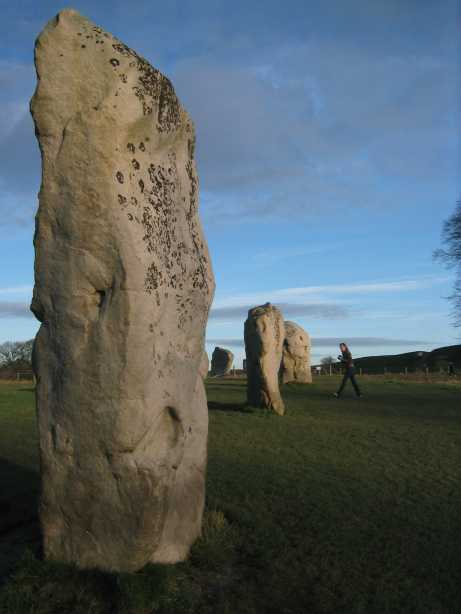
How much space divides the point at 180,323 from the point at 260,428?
6.88 metres

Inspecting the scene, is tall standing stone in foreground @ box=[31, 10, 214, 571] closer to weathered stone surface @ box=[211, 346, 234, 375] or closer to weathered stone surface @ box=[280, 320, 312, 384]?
weathered stone surface @ box=[280, 320, 312, 384]

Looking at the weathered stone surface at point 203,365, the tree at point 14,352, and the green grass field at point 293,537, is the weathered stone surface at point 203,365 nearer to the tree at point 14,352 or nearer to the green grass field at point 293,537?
the green grass field at point 293,537

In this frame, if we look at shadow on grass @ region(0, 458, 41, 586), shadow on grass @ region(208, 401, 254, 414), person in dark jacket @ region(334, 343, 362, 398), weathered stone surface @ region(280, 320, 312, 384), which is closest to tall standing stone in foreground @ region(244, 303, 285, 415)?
shadow on grass @ region(208, 401, 254, 414)

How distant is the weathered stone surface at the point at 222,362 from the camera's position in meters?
35.2

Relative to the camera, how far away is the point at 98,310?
4.55 metres

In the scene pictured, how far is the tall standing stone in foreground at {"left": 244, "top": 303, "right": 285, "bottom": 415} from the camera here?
13547mm

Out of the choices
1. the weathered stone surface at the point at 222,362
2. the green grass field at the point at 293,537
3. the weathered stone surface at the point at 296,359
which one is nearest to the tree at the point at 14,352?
the weathered stone surface at the point at 222,362

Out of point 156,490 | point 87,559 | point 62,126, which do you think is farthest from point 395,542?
point 62,126

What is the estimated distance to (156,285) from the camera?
471cm

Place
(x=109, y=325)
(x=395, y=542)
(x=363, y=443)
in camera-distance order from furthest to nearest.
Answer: (x=363, y=443) → (x=395, y=542) → (x=109, y=325)

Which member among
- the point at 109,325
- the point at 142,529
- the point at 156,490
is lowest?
the point at 142,529

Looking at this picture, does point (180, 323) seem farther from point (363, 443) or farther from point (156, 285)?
point (363, 443)

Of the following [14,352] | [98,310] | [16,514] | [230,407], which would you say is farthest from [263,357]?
[14,352]

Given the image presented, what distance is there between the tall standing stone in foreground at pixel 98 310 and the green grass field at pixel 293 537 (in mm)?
380
